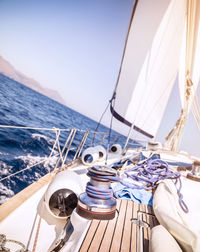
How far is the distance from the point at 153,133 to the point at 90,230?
724cm

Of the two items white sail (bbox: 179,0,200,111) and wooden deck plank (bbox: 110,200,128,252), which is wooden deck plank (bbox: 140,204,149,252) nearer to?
wooden deck plank (bbox: 110,200,128,252)

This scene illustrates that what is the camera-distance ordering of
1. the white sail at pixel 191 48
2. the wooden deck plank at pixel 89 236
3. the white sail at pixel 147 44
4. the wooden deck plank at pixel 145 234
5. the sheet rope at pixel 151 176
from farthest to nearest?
the white sail at pixel 147 44
the white sail at pixel 191 48
the sheet rope at pixel 151 176
the wooden deck plank at pixel 145 234
the wooden deck plank at pixel 89 236

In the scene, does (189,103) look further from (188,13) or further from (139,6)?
(139,6)

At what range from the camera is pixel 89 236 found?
111 cm

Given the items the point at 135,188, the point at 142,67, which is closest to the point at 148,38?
the point at 142,67

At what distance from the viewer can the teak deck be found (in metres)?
1.06

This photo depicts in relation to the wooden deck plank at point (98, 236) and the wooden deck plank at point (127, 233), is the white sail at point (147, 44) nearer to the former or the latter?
the wooden deck plank at point (127, 233)

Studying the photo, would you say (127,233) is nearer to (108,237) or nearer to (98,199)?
(108,237)

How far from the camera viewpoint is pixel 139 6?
5105 mm

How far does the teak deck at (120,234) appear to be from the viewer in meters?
1.06

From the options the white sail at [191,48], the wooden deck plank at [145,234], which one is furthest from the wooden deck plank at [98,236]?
the white sail at [191,48]

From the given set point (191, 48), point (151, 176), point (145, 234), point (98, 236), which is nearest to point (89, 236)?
point (98, 236)

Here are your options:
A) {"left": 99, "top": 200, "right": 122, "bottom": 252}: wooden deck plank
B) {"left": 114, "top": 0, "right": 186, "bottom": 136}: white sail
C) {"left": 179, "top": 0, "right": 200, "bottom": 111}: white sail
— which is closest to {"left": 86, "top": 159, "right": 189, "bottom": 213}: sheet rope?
{"left": 99, "top": 200, "right": 122, "bottom": 252}: wooden deck plank

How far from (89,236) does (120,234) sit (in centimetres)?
27
